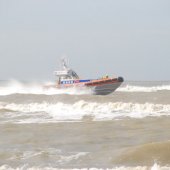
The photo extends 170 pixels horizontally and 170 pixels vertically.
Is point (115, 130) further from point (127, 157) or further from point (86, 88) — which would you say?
point (86, 88)

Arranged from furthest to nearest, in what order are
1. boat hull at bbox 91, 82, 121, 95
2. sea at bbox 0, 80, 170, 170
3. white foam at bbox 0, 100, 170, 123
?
boat hull at bbox 91, 82, 121, 95, white foam at bbox 0, 100, 170, 123, sea at bbox 0, 80, 170, 170

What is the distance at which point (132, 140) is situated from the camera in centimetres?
1385

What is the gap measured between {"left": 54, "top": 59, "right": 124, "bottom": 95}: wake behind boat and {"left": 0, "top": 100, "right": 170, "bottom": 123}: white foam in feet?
21.3

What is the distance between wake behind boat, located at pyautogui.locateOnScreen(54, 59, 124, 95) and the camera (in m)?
36.0

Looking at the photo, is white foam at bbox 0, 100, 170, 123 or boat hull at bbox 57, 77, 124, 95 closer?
white foam at bbox 0, 100, 170, 123

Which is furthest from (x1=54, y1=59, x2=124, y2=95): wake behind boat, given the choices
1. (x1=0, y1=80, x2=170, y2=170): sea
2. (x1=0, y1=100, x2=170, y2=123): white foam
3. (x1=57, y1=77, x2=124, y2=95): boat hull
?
(x1=0, y1=80, x2=170, y2=170): sea

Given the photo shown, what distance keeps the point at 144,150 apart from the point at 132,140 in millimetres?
2869

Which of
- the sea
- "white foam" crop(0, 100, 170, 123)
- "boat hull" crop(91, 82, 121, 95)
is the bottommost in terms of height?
the sea

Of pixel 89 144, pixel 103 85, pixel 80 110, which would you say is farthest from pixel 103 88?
pixel 89 144

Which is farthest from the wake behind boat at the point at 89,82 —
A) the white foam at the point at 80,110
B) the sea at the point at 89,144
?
the sea at the point at 89,144

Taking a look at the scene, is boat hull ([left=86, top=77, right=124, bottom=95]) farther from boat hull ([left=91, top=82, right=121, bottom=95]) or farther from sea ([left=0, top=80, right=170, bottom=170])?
sea ([left=0, top=80, right=170, bottom=170])

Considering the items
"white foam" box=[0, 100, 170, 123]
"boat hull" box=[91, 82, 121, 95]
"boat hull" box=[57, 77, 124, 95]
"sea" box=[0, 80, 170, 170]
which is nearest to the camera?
"sea" box=[0, 80, 170, 170]

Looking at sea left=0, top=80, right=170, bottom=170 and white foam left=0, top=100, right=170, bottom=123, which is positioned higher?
white foam left=0, top=100, right=170, bottom=123

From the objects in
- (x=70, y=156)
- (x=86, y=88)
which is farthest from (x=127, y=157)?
(x=86, y=88)
